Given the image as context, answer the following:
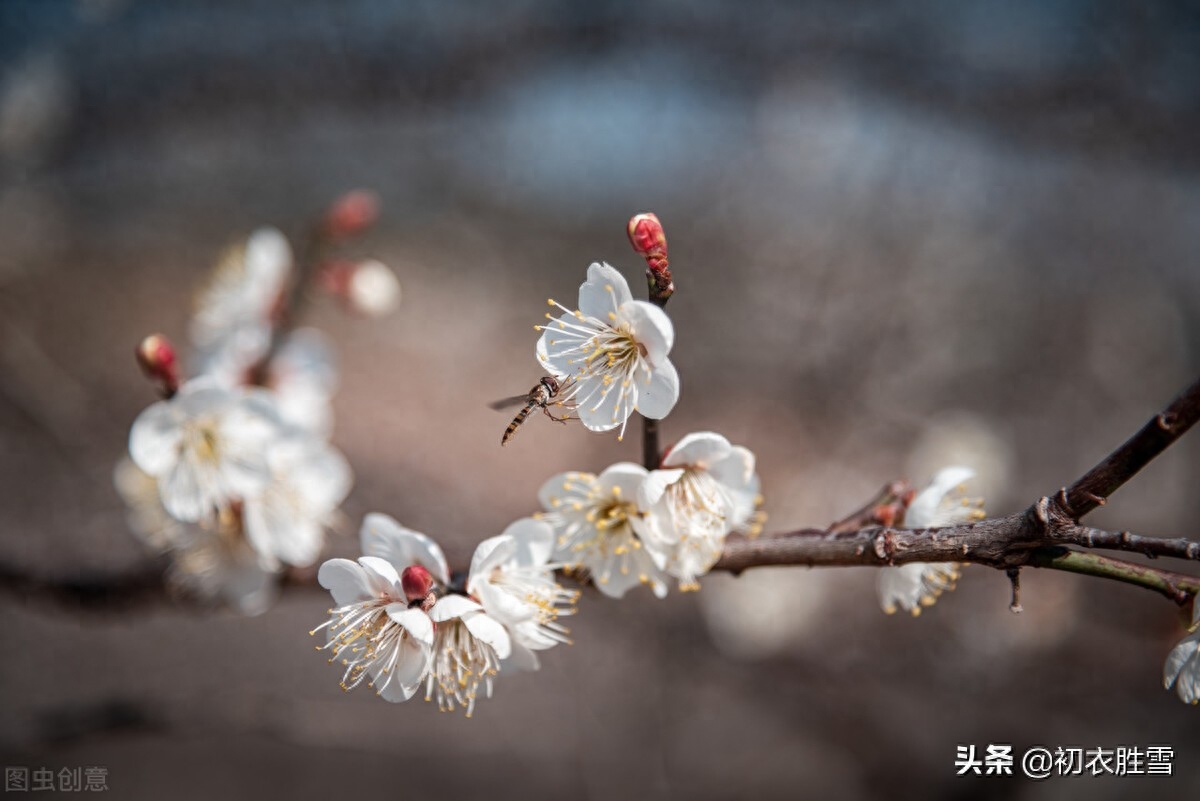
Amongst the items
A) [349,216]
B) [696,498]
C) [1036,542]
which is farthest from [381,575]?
[349,216]

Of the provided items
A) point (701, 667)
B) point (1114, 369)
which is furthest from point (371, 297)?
point (1114, 369)

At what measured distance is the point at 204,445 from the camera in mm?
1139

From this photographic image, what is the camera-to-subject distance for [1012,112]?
4.46 m

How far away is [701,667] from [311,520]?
1.77 m

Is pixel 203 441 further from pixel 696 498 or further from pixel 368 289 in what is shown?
pixel 696 498

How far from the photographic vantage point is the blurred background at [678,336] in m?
2.43

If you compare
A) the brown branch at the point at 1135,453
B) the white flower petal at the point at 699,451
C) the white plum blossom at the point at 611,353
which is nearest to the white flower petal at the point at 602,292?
the white plum blossom at the point at 611,353

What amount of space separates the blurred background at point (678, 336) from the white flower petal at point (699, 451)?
0.58 meters

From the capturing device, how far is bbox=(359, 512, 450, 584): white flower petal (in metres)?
0.84

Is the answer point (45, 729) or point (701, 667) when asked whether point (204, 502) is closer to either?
point (45, 729)

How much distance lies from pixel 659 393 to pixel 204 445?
76 centimetres

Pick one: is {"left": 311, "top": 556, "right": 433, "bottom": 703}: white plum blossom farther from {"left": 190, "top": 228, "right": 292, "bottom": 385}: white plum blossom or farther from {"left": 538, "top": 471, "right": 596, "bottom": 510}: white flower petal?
{"left": 190, "top": 228, "right": 292, "bottom": 385}: white plum blossom

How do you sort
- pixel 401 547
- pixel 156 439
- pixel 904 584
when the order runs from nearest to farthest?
pixel 401 547, pixel 904 584, pixel 156 439

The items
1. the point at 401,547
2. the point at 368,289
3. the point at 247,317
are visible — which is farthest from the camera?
the point at 368,289
